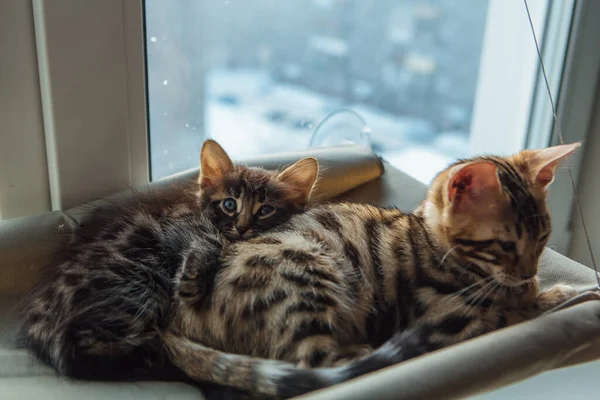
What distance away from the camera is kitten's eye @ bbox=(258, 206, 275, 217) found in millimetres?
1393

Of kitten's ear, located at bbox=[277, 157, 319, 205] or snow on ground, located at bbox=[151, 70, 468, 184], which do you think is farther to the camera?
snow on ground, located at bbox=[151, 70, 468, 184]

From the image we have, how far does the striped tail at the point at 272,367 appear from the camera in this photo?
3.20 feet

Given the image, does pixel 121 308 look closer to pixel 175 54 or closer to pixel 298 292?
pixel 298 292

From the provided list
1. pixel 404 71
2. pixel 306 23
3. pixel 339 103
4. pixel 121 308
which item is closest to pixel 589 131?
pixel 404 71

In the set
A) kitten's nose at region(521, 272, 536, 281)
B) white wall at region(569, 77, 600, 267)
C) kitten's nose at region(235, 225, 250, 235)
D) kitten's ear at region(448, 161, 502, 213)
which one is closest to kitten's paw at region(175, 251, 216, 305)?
kitten's nose at region(235, 225, 250, 235)

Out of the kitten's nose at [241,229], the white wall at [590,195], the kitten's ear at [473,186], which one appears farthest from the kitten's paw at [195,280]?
the white wall at [590,195]

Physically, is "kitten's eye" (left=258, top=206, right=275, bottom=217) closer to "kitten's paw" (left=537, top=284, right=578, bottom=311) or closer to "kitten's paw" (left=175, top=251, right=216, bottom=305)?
"kitten's paw" (left=175, top=251, right=216, bottom=305)

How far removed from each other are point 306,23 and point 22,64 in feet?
3.38

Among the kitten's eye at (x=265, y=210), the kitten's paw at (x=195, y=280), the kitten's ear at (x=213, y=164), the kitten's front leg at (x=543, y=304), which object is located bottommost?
the kitten's front leg at (x=543, y=304)

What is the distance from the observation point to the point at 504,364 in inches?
36.1

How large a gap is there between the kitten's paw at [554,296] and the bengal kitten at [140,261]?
0.59m

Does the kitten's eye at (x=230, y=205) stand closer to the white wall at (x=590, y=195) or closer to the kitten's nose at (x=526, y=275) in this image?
the kitten's nose at (x=526, y=275)

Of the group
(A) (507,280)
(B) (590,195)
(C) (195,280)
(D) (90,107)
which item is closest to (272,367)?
(C) (195,280)

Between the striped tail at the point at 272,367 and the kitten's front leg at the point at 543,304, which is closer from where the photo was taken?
the striped tail at the point at 272,367
